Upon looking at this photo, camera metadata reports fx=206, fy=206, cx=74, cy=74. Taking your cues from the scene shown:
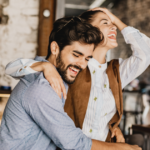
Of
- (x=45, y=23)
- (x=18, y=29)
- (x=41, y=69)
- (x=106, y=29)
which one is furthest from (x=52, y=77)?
(x=18, y=29)

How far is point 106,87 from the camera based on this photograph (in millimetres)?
1355

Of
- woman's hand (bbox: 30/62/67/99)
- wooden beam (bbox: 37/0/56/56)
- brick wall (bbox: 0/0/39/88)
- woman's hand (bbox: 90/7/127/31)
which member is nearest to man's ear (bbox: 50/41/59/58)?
woman's hand (bbox: 30/62/67/99)

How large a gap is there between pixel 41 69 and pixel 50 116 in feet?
0.95

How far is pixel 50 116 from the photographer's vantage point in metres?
0.98

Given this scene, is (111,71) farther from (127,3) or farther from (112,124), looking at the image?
→ (127,3)

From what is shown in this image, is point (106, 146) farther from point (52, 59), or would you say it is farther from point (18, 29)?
point (18, 29)

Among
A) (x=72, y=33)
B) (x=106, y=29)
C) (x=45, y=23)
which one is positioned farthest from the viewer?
(x=45, y=23)

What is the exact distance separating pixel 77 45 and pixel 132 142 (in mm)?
775

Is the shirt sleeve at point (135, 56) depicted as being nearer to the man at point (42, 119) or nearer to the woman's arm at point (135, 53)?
the woman's arm at point (135, 53)

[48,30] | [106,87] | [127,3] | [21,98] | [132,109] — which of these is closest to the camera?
[21,98]

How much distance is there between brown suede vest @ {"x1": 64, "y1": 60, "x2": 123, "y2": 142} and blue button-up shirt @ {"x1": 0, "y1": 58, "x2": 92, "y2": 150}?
202 mm

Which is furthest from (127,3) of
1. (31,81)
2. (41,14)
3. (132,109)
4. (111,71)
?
(31,81)

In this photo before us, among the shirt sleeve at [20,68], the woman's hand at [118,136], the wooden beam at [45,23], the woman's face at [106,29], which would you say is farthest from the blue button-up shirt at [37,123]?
the wooden beam at [45,23]

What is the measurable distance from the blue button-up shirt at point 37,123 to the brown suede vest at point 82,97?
202 mm
